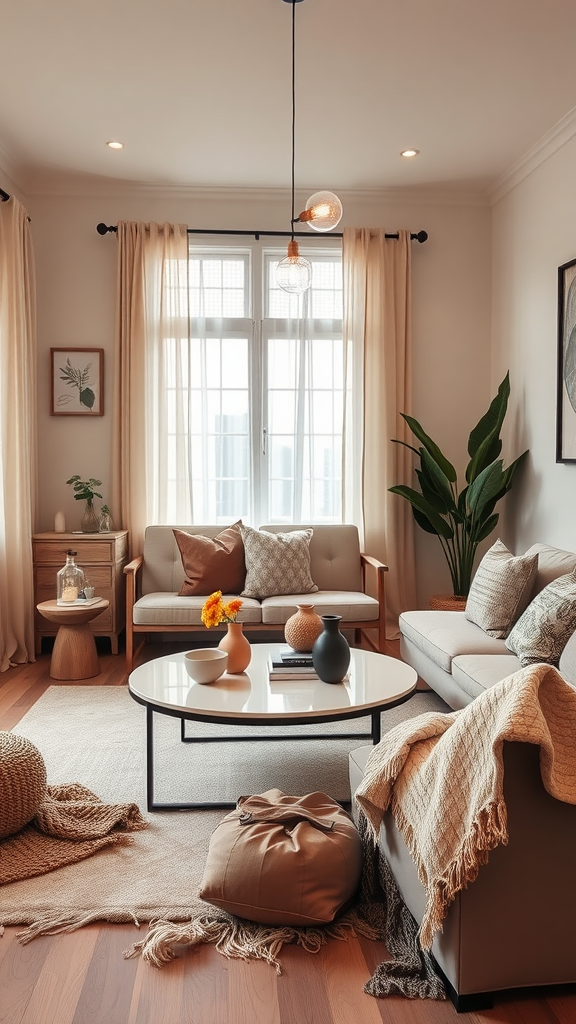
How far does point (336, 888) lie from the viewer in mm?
1911

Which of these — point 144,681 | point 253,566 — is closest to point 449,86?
point 253,566

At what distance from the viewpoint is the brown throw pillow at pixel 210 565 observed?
448 cm

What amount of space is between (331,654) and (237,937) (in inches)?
40.2

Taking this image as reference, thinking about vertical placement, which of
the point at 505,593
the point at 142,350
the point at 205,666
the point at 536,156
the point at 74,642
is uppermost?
the point at 536,156

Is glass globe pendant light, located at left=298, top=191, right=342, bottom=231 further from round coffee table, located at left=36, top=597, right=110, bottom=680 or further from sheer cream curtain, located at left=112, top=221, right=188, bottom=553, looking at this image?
round coffee table, located at left=36, top=597, right=110, bottom=680

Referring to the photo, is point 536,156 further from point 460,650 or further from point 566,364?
point 460,650

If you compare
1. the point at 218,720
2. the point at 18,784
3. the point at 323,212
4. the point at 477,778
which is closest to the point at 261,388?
the point at 323,212

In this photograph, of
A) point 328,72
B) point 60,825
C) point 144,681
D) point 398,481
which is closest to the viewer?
point 60,825

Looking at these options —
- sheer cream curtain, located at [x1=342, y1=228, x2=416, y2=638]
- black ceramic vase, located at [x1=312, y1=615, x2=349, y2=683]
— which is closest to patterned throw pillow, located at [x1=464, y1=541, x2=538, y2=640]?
black ceramic vase, located at [x1=312, y1=615, x2=349, y2=683]

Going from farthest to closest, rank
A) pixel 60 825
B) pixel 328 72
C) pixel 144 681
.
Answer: pixel 328 72 < pixel 144 681 < pixel 60 825

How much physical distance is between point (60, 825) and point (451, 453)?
361 centimetres

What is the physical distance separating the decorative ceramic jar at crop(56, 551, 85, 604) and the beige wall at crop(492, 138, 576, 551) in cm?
260

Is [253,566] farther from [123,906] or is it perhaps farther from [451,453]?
[123,906]

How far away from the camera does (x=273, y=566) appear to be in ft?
14.6
